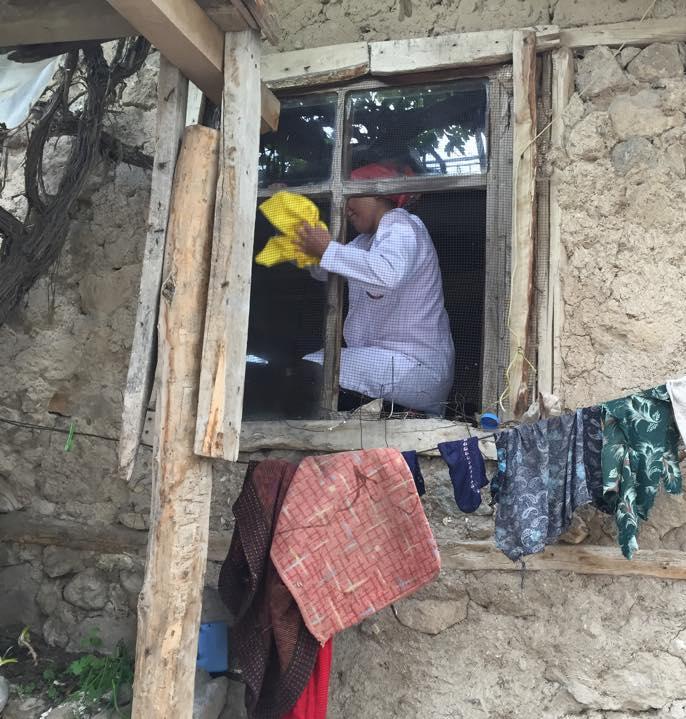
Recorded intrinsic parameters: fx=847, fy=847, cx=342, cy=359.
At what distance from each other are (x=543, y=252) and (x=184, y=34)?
1712 millimetres

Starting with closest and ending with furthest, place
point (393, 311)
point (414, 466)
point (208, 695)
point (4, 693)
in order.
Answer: point (414, 466)
point (208, 695)
point (4, 693)
point (393, 311)

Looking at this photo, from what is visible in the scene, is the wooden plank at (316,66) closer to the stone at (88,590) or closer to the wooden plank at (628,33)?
the wooden plank at (628,33)

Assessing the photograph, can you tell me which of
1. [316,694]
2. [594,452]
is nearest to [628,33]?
[594,452]

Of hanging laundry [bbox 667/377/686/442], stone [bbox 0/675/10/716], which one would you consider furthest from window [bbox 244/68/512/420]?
stone [bbox 0/675/10/716]

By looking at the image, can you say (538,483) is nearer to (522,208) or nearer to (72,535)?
(522,208)

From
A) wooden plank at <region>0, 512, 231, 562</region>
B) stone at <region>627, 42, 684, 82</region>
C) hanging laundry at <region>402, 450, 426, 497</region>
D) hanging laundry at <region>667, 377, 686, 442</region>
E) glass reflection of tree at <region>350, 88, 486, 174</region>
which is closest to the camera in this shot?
hanging laundry at <region>667, 377, 686, 442</region>

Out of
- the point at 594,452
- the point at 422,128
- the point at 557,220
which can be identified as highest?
the point at 422,128

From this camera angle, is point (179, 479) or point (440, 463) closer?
point (179, 479)

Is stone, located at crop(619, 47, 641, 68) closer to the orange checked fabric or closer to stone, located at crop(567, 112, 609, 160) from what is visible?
stone, located at crop(567, 112, 609, 160)

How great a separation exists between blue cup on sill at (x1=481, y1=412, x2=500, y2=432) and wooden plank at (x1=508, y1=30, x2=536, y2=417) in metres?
0.11

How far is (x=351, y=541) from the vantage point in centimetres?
299

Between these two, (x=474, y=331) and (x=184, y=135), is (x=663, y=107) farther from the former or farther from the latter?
(x=184, y=135)

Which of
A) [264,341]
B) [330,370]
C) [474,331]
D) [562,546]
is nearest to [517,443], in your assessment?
[562,546]

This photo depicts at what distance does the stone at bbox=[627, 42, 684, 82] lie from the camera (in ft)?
11.8
